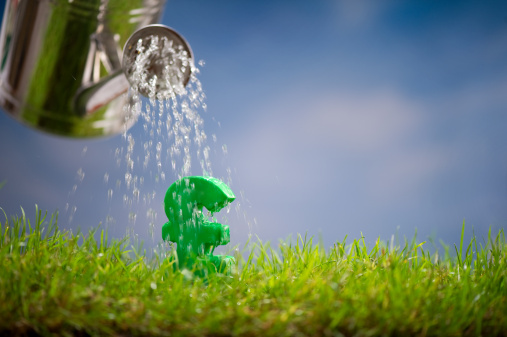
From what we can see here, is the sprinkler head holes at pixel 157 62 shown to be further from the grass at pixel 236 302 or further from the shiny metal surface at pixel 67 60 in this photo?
the grass at pixel 236 302

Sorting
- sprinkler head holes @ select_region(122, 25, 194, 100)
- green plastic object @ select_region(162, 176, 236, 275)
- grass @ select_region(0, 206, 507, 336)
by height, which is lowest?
grass @ select_region(0, 206, 507, 336)

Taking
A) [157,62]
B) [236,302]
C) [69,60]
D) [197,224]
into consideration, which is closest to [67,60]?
[69,60]

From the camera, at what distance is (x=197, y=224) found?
129 cm

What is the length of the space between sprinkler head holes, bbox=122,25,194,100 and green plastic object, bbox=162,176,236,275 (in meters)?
0.26

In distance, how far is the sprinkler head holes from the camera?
1.29 m

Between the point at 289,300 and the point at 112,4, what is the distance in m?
0.92

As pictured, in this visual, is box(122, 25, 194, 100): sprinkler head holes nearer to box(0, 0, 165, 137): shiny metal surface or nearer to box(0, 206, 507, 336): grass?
box(0, 0, 165, 137): shiny metal surface

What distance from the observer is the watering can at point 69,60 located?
4.50 ft

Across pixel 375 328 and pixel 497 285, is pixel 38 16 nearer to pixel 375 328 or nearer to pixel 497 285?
pixel 375 328

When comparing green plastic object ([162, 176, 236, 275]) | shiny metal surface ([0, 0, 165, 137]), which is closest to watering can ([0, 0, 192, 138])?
shiny metal surface ([0, 0, 165, 137])

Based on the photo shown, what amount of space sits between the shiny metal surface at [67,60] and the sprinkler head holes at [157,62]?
100mm

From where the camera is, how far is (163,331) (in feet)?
2.79

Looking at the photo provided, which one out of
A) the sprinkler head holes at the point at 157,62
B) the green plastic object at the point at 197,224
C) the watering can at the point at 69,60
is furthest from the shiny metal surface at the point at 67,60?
the green plastic object at the point at 197,224

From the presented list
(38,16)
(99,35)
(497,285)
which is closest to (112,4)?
(99,35)
